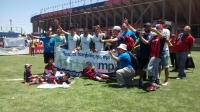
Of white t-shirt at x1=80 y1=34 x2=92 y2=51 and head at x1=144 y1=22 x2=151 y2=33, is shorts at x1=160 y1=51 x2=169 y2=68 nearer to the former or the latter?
head at x1=144 y1=22 x2=151 y2=33

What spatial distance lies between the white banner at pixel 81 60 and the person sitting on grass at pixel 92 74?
0.24 m

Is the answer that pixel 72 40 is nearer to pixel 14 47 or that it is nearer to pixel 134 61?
pixel 134 61

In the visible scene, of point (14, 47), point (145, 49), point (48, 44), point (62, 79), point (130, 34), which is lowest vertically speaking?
point (62, 79)

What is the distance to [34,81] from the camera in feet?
27.8

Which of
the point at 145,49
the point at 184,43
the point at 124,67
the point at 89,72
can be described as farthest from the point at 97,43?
the point at 184,43

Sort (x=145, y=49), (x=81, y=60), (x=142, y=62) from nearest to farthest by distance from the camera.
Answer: (x=145, y=49) → (x=142, y=62) → (x=81, y=60)

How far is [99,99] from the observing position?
5.97m

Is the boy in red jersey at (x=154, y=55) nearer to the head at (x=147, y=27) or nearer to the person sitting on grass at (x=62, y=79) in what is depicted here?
the head at (x=147, y=27)

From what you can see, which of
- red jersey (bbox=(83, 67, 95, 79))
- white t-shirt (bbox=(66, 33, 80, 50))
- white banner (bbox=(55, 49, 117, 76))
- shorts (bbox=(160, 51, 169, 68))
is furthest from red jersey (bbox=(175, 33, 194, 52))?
white t-shirt (bbox=(66, 33, 80, 50))

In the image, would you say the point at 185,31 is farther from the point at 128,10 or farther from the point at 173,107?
the point at 128,10

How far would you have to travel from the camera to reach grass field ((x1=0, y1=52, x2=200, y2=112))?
5.22m

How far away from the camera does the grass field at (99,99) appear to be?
522 cm

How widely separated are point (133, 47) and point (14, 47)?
2484 cm

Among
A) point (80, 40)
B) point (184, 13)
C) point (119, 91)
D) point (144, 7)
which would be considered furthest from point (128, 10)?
point (119, 91)
